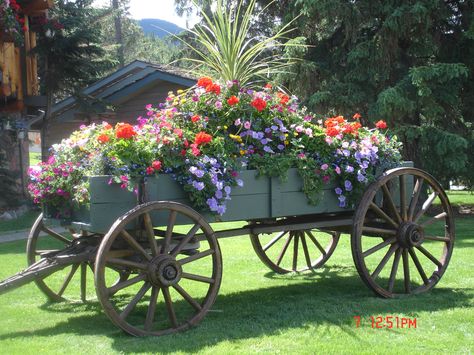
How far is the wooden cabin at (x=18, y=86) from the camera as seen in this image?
12508mm

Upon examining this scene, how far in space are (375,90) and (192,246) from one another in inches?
376

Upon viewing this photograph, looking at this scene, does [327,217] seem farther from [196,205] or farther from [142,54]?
[142,54]

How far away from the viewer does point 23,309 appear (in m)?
5.62

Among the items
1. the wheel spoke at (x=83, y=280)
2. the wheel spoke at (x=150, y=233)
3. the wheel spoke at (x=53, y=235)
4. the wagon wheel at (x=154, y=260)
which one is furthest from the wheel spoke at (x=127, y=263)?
the wheel spoke at (x=53, y=235)

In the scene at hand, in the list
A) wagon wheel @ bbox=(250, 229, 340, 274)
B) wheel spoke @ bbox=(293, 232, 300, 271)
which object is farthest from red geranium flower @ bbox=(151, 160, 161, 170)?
wheel spoke @ bbox=(293, 232, 300, 271)

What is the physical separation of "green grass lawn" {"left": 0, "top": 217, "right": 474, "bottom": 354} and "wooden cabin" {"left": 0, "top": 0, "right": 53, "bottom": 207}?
722 cm

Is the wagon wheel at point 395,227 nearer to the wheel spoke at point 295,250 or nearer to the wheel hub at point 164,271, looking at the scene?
the wheel spoke at point 295,250

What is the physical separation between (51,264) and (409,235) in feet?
10.6

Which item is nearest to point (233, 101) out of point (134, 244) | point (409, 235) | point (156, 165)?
point (156, 165)

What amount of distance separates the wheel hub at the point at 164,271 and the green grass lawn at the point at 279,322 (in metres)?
0.40

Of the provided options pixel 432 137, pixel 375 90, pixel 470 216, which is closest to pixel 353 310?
pixel 432 137

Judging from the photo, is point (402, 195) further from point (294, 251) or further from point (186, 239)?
point (186, 239)

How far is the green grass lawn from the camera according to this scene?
165 inches
